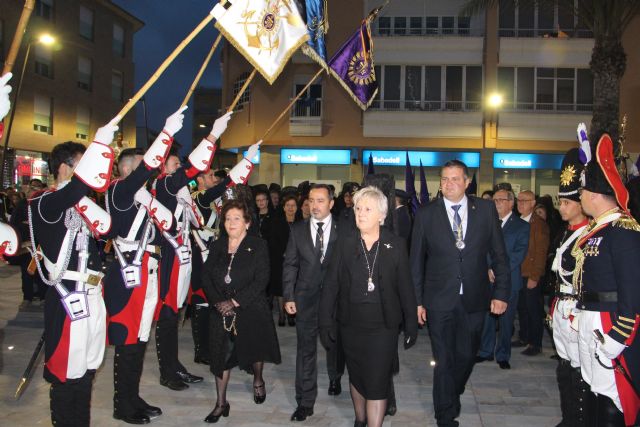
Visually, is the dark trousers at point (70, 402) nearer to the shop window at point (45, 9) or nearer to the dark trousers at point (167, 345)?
the dark trousers at point (167, 345)

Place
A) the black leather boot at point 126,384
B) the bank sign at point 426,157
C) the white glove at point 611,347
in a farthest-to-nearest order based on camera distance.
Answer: the bank sign at point 426,157 < the black leather boot at point 126,384 < the white glove at point 611,347

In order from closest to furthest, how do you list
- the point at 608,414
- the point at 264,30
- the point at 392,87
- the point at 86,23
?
1. the point at 608,414
2. the point at 264,30
3. the point at 392,87
4. the point at 86,23

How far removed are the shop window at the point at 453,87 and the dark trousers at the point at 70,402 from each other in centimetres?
2434

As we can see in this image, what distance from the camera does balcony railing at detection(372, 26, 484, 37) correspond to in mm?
27281

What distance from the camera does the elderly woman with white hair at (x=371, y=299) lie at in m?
4.81

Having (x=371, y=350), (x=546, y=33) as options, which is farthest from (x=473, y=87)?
(x=371, y=350)

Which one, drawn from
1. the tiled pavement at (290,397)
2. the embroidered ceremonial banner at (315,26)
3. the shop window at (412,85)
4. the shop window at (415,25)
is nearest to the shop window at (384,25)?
the shop window at (415,25)

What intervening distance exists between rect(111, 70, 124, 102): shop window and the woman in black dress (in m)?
36.7

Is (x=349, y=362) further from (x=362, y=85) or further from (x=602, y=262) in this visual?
(x=362, y=85)

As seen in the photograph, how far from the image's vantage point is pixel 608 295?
14.2 feet

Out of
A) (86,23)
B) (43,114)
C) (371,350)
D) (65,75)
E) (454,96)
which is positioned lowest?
(371,350)

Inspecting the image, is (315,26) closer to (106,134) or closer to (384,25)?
(106,134)

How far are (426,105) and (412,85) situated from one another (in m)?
1.08

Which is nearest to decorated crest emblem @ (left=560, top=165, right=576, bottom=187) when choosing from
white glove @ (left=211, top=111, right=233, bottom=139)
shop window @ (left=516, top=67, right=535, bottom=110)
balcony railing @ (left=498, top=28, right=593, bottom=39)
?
white glove @ (left=211, top=111, right=233, bottom=139)
